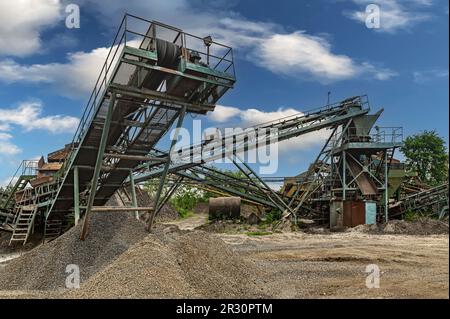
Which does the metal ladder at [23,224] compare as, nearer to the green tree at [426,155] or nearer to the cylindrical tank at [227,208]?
the cylindrical tank at [227,208]

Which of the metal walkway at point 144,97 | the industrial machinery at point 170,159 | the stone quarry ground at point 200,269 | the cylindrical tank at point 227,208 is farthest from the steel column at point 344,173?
the metal walkway at point 144,97

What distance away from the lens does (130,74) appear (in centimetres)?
839

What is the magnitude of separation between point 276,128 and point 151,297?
15.8 m

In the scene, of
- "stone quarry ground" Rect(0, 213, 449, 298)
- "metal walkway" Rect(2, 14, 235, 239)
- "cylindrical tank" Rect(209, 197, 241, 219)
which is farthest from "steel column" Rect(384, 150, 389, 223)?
"metal walkway" Rect(2, 14, 235, 239)

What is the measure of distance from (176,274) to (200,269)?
1.66ft

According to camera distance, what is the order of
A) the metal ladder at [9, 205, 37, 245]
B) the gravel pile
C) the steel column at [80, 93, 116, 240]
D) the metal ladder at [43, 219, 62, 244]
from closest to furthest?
the gravel pile < the steel column at [80, 93, 116, 240] < the metal ladder at [43, 219, 62, 244] < the metal ladder at [9, 205, 37, 245]

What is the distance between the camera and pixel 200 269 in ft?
21.2

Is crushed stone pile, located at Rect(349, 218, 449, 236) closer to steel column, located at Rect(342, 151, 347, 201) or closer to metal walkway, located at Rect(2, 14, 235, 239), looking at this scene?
steel column, located at Rect(342, 151, 347, 201)

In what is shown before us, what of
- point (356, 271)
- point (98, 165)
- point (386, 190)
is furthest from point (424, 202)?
point (98, 165)

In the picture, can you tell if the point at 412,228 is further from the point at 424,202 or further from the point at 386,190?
the point at 424,202

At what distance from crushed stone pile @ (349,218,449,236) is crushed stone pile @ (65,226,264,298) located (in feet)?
34.1

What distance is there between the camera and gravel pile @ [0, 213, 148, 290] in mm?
8281
